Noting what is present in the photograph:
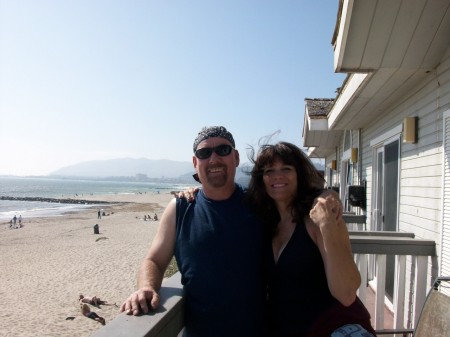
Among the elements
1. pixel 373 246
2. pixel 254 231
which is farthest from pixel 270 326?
pixel 373 246

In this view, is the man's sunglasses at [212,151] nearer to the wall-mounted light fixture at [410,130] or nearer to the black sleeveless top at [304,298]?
the black sleeveless top at [304,298]

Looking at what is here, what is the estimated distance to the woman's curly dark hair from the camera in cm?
212

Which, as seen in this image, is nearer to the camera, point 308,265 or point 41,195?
point 308,265

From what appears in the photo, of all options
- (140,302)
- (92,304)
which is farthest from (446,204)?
(92,304)

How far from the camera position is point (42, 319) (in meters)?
10.1

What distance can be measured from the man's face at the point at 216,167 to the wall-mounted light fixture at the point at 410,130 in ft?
9.02

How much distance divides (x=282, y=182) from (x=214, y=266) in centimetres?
59

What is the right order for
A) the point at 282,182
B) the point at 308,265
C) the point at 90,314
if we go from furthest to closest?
the point at 90,314
the point at 282,182
the point at 308,265

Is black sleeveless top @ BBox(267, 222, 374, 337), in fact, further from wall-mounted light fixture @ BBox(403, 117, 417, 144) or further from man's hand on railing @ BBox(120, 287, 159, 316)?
wall-mounted light fixture @ BBox(403, 117, 417, 144)

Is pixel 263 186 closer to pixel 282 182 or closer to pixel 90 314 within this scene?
pixel 282 182

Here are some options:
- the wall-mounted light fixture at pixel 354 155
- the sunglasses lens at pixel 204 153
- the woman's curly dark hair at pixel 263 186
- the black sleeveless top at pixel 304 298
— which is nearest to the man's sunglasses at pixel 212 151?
the sunglasses lens at pixel 204 153

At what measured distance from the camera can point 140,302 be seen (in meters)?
1.67

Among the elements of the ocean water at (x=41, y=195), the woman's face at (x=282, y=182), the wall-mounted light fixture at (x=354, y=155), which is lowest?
the ocean water at (x=41, y=195)

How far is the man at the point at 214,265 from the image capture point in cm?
194
